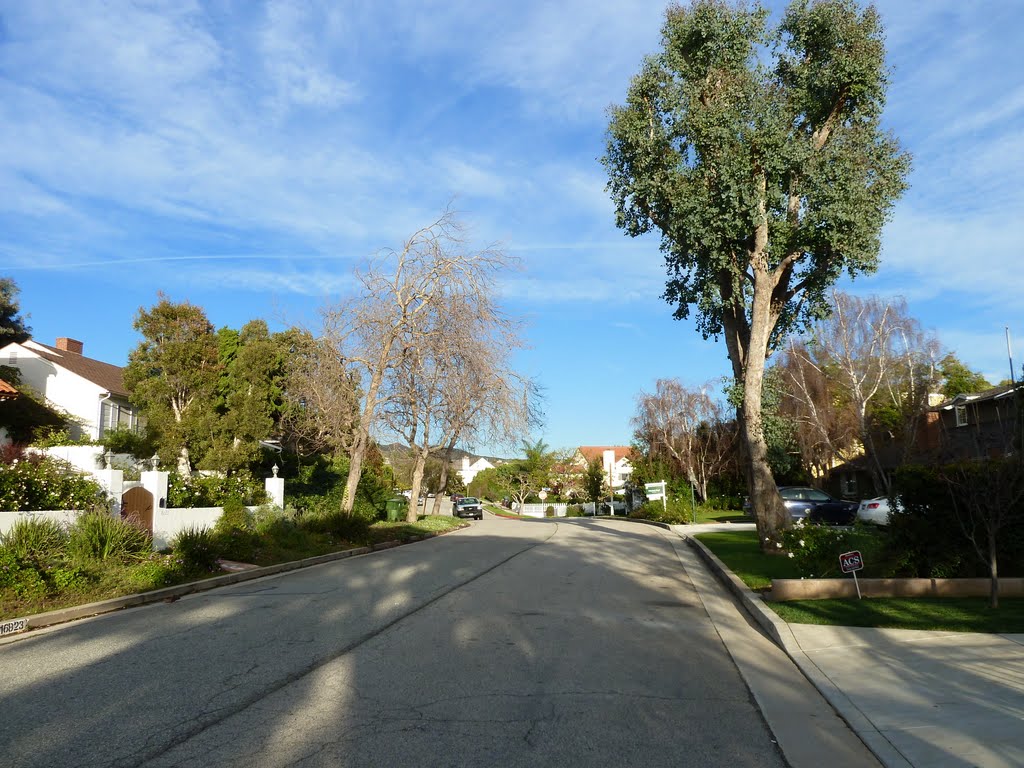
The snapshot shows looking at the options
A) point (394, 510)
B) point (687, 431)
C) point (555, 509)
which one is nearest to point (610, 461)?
point (555, 509)

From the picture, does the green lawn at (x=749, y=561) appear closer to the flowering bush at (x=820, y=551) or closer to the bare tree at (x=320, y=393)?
the flowering bush at (x=820, y=551)

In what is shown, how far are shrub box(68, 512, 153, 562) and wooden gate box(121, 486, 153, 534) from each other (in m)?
3.10

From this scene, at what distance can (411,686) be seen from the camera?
722cm

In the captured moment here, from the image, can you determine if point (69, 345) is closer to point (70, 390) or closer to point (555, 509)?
point (70, 390)

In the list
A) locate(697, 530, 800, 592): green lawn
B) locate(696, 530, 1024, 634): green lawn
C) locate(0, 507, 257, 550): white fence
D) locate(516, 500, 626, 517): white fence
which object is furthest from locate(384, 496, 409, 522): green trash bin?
locate(696, 530, 1024, 634): green lawn

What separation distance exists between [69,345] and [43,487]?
29278mm

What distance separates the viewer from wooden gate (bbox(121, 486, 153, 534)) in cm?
1778

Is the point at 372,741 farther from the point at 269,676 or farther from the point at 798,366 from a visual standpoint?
the point at 798,366

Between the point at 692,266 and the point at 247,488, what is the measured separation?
48.4 ft

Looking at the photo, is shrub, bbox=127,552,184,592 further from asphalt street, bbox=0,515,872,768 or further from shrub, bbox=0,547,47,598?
shrub, bbox=0,547,47,598

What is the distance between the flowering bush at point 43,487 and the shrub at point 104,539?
0.85 metres

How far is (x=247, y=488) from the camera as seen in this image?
24125 millimetres

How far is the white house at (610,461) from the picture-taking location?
8910 centimetres

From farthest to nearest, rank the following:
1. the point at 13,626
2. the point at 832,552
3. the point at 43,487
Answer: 1. the point at 43,487
2. the point at 832,552
3. the point at 13,626
